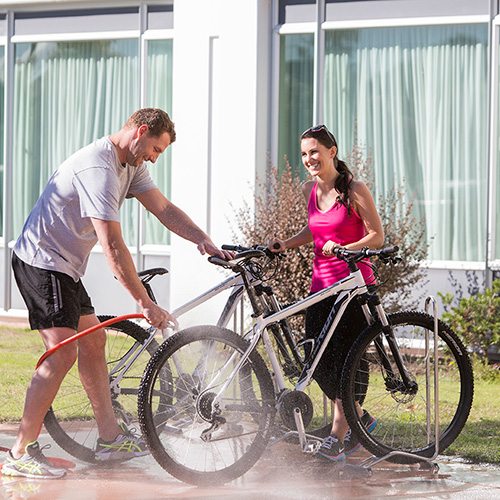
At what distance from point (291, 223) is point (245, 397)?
400 centimetres

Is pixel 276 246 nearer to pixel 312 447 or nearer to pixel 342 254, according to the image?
pixel 342 254

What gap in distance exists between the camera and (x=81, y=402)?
7.21 metres

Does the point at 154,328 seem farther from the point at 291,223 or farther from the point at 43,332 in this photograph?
the point at 291,223

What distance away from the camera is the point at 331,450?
6562mm

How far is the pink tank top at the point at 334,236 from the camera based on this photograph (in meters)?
6.66

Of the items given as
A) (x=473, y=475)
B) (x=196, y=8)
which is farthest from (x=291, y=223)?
(x=473, y=475)

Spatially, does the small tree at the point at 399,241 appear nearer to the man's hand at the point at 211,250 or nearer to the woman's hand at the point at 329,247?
the woman's hand at the point at 329,247

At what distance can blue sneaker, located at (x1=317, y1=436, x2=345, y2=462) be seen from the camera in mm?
6543

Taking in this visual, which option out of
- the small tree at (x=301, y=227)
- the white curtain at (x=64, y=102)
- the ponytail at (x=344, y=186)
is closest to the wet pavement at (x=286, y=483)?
the ponytail at (x=344, y=186)

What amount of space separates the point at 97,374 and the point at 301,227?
394 centimetres

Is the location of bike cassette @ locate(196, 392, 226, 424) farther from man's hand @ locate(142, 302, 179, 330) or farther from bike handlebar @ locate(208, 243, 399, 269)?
bike handlebar @ locate(208, 243, 399, 269)

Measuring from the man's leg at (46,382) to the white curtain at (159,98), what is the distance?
6.87 m

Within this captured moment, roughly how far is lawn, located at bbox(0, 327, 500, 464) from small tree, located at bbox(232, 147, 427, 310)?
1010 millimetres

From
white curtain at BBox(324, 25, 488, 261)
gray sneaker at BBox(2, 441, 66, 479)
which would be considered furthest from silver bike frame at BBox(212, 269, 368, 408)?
white curtain at BBox(324, 25, 488, 261)
